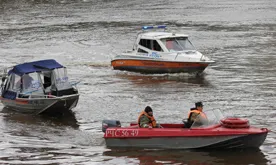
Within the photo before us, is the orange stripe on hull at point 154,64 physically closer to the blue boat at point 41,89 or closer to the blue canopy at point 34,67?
Result: the blue boat at point 41,89

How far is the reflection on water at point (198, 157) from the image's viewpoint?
18.2 meters

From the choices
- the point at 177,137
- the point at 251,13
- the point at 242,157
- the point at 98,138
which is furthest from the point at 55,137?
the point at 251,13

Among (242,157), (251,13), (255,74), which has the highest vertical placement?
(251,13)

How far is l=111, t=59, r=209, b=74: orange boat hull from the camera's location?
31.8 metres

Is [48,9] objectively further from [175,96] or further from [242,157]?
[242,157]

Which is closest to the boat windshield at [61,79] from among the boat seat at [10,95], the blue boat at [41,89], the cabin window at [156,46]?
the blue boat at [41,89]

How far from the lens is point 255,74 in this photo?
3250cm

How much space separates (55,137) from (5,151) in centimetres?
214

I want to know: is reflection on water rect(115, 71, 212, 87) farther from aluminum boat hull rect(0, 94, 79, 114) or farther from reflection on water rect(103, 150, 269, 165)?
reflection on water rect(103, 150, 269, 165)

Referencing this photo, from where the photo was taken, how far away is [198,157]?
1861 cm

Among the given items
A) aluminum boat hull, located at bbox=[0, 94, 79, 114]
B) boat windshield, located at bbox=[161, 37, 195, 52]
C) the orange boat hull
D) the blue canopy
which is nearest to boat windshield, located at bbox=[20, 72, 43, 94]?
the blue canopy

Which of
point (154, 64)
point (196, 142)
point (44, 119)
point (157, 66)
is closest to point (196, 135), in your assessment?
point (196, 142)

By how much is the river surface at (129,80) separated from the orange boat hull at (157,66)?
0.40 meters

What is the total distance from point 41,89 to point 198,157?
8.53 m
